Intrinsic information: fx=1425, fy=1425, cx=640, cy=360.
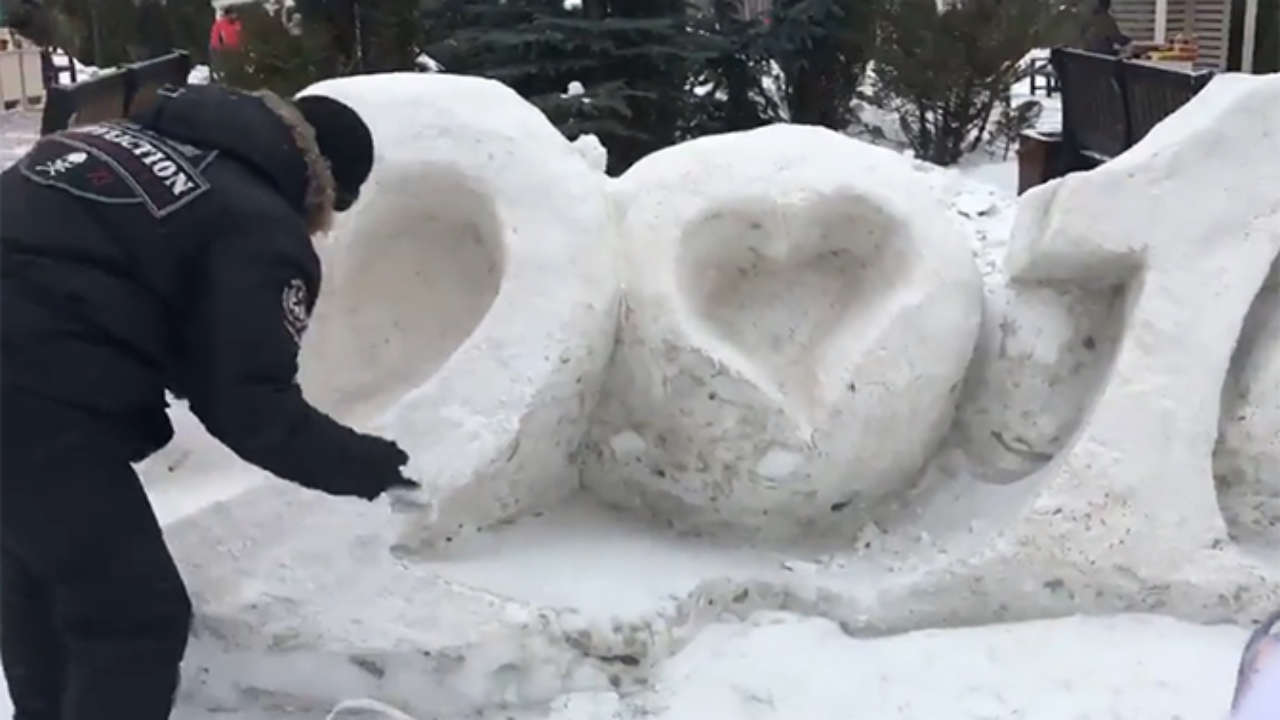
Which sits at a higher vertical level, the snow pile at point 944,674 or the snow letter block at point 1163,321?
the snow letter block at point 1163,321

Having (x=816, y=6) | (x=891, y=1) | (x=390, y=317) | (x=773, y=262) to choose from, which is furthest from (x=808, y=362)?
(x=891, y=1)

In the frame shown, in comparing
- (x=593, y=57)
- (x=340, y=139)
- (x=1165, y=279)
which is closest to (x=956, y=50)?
(x=593, y=57)

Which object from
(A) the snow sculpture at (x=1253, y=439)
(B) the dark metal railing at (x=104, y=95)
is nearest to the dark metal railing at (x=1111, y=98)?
(A) the snow sculpture at (x=1253, y=439)

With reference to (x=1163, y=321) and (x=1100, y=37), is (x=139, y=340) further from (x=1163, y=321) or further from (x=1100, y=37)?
(x=1100, y=37)

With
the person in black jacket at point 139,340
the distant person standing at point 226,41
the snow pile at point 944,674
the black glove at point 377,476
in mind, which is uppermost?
the person in black jacket at point 139,340

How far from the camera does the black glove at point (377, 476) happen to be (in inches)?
94.0

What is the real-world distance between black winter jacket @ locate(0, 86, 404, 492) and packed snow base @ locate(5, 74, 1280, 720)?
2.54 feet

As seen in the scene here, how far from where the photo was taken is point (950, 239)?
11.1 ft

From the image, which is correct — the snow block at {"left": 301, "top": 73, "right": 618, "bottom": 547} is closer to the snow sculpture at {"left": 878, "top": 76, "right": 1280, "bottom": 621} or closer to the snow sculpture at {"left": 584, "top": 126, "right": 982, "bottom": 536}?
the snow sculpture at {"left": 584, "top": 126, "right": 982, "bottom": 536}

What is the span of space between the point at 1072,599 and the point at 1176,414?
478 millimetres

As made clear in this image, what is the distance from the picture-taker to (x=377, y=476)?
7.95ft

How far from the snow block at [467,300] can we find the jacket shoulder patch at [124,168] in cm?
96

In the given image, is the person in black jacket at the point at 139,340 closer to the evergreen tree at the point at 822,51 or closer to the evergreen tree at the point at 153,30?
the evergreen tree at the point at 822,51

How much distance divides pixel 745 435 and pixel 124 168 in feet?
5.03
